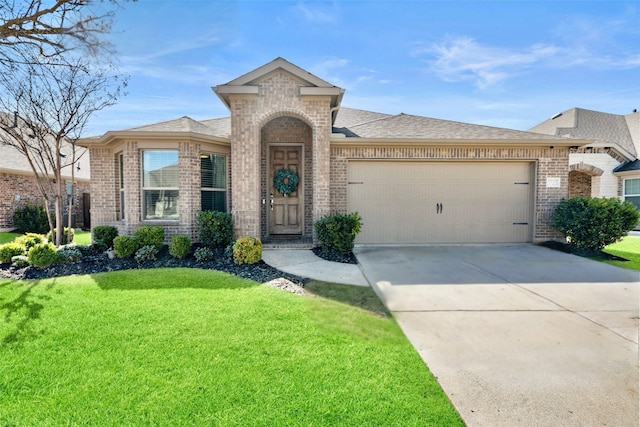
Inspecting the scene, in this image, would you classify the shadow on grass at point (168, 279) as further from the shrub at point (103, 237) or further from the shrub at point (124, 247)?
the shrub at point (103, 237)

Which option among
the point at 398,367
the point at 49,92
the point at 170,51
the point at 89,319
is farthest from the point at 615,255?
the point at 49,92

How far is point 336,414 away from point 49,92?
10.8 meters

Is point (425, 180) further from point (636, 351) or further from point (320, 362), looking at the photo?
point (320, 362)

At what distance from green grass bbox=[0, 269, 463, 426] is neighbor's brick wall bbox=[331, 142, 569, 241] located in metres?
4.42

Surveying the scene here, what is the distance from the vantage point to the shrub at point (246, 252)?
659 centimetres

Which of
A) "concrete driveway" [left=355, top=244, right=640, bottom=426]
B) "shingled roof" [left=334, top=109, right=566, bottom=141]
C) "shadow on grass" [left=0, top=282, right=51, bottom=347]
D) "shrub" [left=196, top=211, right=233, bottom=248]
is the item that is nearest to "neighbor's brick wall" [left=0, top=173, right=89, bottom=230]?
"shadow on grass" [left=0, top=282, right=51, bottom=347]

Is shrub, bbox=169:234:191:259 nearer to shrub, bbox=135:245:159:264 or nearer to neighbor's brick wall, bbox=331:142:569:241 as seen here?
shrub, bbox=135:245:159:264

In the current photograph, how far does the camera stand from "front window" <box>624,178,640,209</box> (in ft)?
44.0

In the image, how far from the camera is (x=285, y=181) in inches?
356

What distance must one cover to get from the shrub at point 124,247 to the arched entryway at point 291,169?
10.4 ft

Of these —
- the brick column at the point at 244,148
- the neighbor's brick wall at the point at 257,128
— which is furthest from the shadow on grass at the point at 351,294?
the brick column at the point at 244,148

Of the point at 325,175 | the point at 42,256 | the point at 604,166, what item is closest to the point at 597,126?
the point at 604,166

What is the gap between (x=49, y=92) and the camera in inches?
339

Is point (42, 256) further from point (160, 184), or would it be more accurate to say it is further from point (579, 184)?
point (579, 184)
